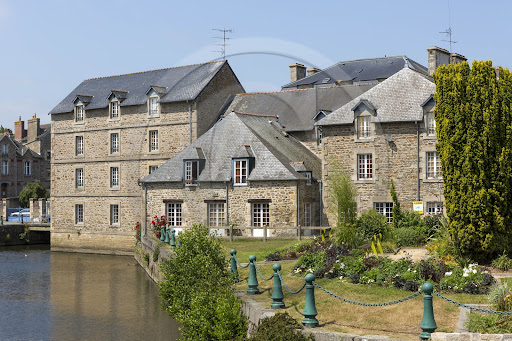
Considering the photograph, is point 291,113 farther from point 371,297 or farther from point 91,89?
point 371,297

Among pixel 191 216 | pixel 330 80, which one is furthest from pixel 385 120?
pixel 330 80

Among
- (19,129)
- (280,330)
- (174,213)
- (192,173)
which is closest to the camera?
(280,330)

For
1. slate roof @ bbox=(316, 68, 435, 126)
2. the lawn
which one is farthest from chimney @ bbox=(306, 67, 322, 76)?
the lawn

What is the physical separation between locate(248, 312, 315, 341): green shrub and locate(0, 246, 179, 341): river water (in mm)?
6484

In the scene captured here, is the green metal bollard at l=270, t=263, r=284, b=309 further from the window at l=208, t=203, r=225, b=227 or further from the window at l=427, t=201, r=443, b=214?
the window at l=208, t=203, r=225, b=227

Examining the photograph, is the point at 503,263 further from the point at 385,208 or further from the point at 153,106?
the point at 153,106

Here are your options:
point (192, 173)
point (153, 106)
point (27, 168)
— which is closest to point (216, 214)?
point (192, 173)

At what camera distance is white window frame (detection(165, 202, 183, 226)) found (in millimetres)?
34469

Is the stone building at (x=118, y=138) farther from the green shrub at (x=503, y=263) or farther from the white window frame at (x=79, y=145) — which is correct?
the green shrub at (x=503, y=263)

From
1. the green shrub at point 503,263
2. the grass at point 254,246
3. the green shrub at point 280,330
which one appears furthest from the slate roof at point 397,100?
the green shrub at point 280,330

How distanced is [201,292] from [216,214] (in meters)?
19.2

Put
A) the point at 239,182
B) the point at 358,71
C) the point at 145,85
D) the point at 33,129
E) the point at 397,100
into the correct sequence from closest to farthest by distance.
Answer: the point at 397,100
the point at 239,182
the point at 145,85
the point at 358,71
the point at 33,129

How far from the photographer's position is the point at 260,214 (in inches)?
1259

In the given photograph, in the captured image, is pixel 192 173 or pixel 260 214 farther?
pixel 192 173
